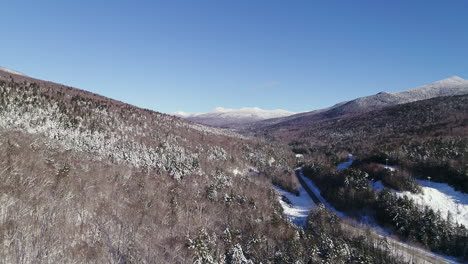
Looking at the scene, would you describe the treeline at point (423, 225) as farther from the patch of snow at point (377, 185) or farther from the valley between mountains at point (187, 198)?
the patch of snow at point (377, 185)

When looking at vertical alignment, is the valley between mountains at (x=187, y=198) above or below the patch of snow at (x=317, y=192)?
above

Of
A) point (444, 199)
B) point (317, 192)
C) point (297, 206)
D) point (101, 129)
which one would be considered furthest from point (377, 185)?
point (101, 129)

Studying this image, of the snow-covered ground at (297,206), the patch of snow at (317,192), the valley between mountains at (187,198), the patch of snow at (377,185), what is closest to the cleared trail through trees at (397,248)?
the valley between mountains at (187,198)

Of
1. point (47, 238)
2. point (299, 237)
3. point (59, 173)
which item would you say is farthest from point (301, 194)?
point (47, 238)

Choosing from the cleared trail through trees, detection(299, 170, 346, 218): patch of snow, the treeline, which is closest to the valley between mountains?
the treeline

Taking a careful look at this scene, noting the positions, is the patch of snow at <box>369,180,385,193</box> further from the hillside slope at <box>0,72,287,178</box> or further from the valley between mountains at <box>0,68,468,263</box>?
the hillside slope at <box>0,72,287,178</box>
